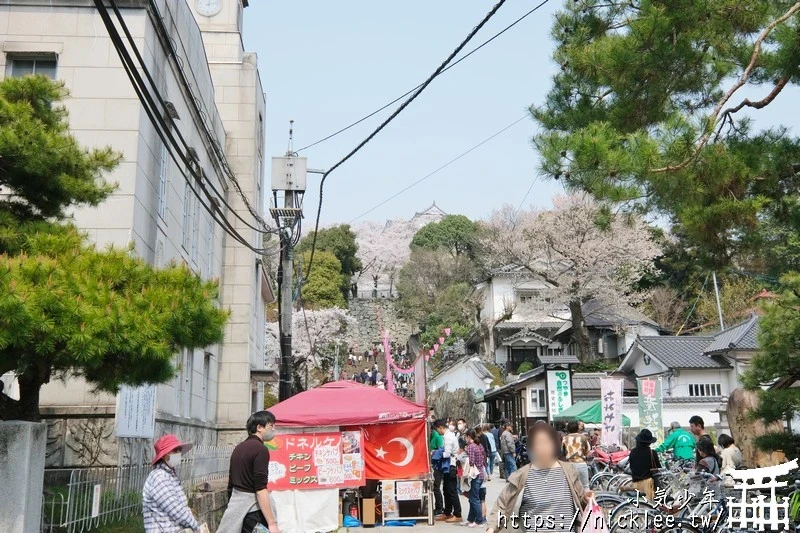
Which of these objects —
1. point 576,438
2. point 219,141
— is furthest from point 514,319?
point 576,438

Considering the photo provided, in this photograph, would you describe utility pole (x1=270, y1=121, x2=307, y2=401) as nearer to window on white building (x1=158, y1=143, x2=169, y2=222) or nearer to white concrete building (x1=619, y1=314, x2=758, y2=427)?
window on white building (x1=158, y1=143, x2=169, y2=222)

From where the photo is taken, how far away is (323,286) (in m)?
63.0

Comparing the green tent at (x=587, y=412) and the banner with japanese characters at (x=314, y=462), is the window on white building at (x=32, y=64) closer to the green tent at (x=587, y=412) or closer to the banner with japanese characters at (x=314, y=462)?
the banner with japanese characters at (x=314, y=462)

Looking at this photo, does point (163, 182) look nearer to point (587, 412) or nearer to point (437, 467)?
point (437, 467)

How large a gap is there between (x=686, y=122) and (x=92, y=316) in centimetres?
586

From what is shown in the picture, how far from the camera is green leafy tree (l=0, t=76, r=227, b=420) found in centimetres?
638

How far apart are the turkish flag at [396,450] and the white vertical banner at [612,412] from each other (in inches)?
349

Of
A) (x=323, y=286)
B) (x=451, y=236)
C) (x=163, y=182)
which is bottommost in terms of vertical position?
(x=163, y=182)

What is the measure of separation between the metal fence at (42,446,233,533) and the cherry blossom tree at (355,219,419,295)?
74534 mm

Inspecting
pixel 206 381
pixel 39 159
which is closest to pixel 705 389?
pixel 206 381

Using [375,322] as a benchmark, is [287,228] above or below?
below

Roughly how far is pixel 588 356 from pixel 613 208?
3891 cm

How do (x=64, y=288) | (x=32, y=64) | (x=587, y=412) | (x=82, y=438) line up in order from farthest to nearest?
1. (x=587, y=412)
2. (x=32, y=64)
3. (x=82, y=438)
4. (x=64, y=288)

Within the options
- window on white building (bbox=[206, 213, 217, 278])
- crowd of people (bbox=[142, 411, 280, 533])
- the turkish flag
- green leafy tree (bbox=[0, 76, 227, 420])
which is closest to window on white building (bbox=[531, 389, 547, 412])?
window on white building (bbox=[206, 213, 217, 278])
